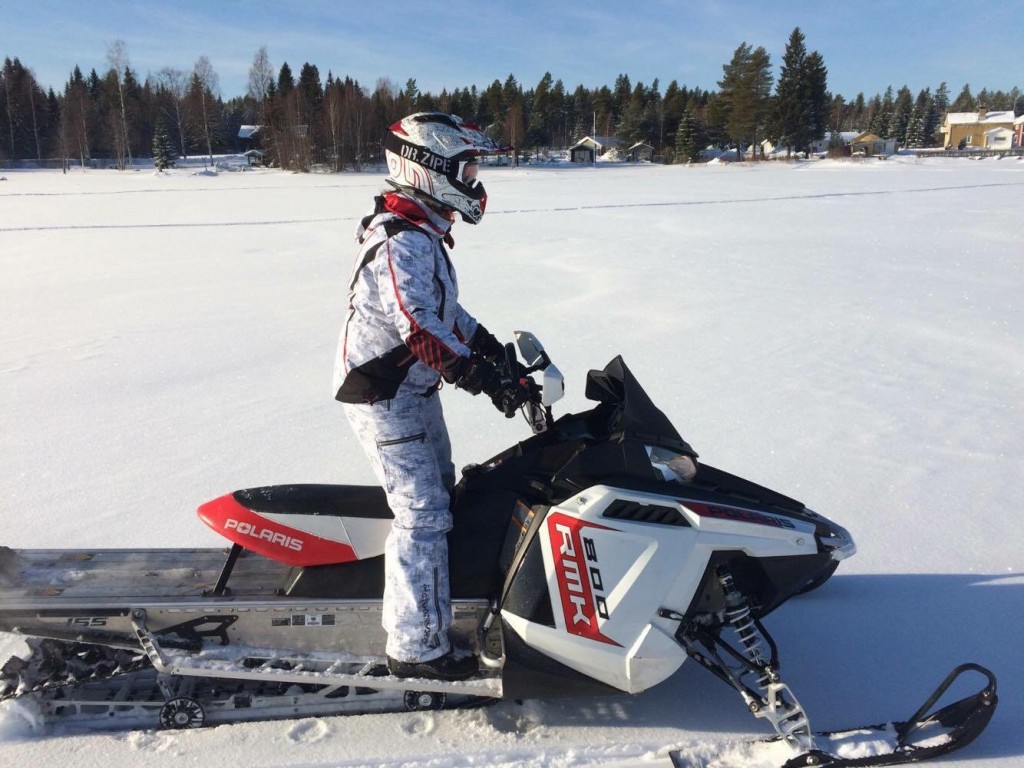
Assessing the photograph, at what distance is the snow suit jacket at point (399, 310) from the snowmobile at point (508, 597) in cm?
28

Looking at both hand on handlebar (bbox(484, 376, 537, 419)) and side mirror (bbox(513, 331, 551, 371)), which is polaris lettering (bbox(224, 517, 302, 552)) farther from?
side mirror (bbox(513, 331, 551, 371))

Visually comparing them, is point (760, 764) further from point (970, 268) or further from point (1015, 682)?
point (970, 268)

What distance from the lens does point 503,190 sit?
26.4 m

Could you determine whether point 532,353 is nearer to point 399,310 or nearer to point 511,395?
point 511,395

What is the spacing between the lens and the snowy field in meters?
2.42

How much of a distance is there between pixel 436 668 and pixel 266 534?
2.29 feet

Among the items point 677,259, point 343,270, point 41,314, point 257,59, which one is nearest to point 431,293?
point 41,314

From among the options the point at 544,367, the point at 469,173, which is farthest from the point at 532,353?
the point at 469,173

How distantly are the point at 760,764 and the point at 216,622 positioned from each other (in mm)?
1750

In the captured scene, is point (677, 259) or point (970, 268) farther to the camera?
point (677, 259)

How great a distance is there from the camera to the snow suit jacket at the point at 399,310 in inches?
85.1

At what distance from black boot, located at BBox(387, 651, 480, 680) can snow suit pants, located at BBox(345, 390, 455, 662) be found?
0.9 inches

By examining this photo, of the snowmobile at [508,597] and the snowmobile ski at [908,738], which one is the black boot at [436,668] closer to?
the snowmobile at [508,597]

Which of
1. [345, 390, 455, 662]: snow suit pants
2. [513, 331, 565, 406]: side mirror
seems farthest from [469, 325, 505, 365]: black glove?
[345, 390, 455, 662]: snow suit pants
